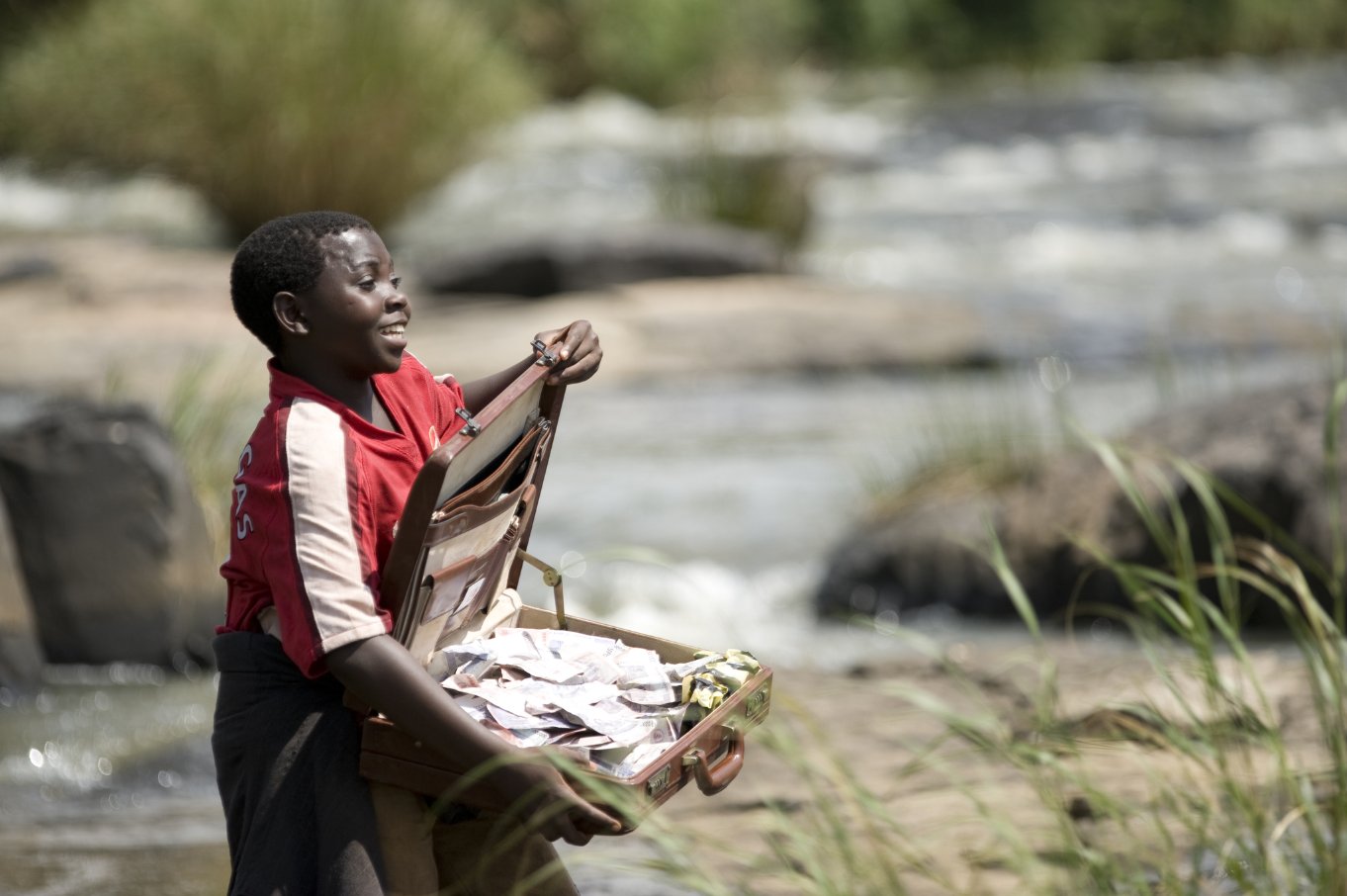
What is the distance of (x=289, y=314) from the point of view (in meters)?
2.47

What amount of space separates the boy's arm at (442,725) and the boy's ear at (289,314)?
0.44 metres

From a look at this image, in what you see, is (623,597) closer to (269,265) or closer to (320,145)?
(269,265)

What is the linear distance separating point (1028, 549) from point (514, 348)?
468 cm

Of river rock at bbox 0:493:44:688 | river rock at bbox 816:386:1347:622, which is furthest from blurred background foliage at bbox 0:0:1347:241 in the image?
river rock at bbox 0:493:44:688

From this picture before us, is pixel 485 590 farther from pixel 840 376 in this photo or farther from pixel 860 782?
pixel 840 376

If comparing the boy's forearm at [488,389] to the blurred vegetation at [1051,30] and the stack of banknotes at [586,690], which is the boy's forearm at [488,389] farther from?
the blurred vegetation at [1051,30]

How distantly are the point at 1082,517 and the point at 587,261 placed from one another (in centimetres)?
656

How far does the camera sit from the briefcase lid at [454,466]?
2.30 m

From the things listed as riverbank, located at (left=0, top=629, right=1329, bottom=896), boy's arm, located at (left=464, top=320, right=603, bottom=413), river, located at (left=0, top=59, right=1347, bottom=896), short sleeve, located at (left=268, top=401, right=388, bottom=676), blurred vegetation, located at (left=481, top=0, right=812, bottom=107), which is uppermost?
boy's arm, located at (left=464, top=320, right=603, bottom=413)

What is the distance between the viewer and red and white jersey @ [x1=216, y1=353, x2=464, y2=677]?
231 centimetres

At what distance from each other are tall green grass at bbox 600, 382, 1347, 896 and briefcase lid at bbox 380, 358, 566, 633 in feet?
1.54

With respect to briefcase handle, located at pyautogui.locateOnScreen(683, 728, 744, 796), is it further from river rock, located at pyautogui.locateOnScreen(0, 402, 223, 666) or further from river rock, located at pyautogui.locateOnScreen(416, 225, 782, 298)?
river rock, located at pyautogui.locateOnScreen(416, 225, 782, 298)

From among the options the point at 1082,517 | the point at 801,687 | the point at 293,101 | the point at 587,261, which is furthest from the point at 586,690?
the point at 293,101

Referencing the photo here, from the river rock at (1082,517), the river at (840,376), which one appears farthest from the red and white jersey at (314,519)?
the river rock at (1082,517)
